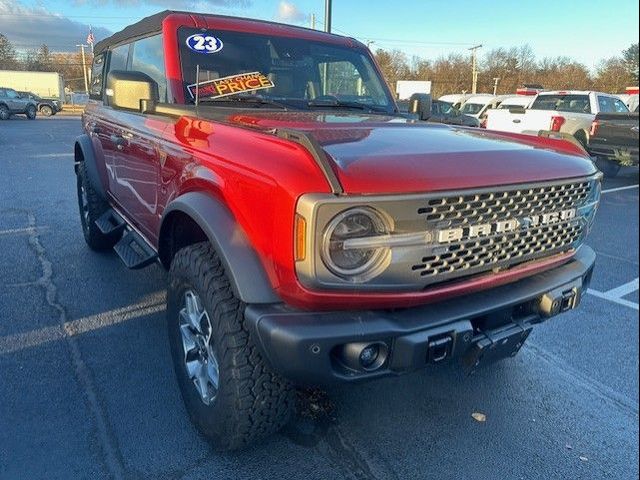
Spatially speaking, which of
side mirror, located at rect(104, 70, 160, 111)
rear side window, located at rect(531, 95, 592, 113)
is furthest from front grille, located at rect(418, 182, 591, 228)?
rear side window, located at rect(531, 95, 592, 113)

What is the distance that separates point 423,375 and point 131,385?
1690mm

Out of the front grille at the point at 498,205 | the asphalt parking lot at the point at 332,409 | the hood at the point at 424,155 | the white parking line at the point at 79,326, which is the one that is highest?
the hood at the point at 424,155

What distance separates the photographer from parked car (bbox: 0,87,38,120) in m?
28.6

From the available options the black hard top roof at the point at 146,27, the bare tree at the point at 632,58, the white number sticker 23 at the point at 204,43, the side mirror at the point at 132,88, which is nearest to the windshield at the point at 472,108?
the black hard top roof at the point at 146,27

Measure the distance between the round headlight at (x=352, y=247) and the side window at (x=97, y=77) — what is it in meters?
4.29

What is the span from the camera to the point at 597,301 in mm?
4211

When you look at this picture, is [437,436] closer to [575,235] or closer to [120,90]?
[575,235]

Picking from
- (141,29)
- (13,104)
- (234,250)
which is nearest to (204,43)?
(141,29)

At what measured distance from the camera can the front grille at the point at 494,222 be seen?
1864mm

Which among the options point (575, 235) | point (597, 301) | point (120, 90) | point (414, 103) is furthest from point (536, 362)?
point (120, 90)

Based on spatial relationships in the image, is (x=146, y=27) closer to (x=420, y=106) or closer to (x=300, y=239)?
(x=420, y=106)

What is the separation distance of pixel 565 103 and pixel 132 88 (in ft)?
40.2

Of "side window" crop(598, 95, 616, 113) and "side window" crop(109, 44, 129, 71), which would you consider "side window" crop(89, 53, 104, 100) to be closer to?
"side window" crop(109, 44, 129, 71)

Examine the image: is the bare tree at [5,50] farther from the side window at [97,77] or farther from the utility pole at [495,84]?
the utility pole at [495,84]
